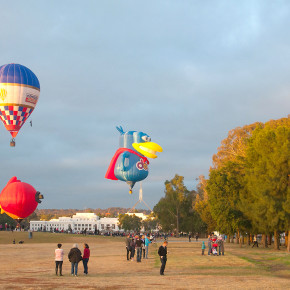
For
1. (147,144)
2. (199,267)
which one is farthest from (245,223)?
(199,267)

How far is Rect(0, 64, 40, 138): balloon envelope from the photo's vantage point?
4972 cm

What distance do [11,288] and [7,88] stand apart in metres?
37.2

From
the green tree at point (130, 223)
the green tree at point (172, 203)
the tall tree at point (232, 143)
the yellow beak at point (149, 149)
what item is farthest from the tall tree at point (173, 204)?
the green tree at point (130, 223)

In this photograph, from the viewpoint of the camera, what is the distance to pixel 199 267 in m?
25.0

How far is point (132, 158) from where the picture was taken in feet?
180

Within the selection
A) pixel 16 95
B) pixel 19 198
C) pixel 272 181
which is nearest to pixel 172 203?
pixel 19 198

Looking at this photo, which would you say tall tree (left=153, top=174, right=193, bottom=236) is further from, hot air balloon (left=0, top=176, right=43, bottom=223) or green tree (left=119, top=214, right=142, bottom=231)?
green tree (left=119, top=214, right=142, bottom=231)

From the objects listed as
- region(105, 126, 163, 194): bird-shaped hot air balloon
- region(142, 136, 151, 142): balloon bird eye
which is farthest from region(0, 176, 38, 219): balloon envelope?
region(142, 136, 151, 142): balloon bird eye

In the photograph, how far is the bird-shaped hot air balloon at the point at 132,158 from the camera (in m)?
54.7

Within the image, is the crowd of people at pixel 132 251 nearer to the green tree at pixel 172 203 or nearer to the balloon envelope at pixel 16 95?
the balloon envelope at pixel 16 95

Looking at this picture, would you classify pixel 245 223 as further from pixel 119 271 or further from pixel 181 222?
pixel 181 222

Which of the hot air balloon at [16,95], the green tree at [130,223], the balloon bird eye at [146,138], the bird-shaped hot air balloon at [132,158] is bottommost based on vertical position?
the green tree at [130,223]

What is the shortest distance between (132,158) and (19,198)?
14.1 metres

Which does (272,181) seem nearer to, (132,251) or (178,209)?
(132,251)
